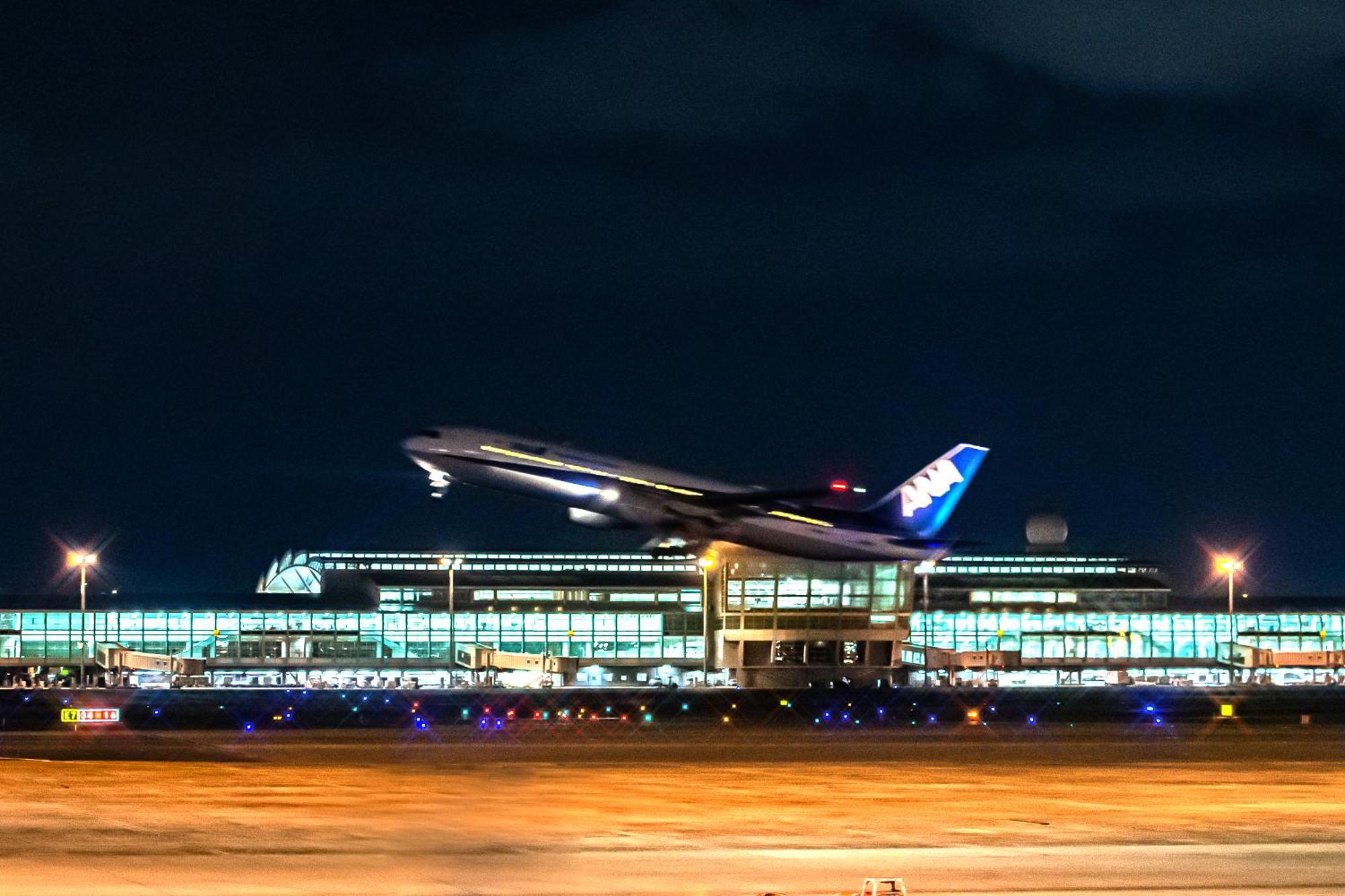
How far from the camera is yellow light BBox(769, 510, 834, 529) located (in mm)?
114250

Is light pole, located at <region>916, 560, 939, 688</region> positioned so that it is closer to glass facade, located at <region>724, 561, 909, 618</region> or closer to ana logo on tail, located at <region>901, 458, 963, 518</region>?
glass facade, located at <region>724, 561, 909, 618</region>

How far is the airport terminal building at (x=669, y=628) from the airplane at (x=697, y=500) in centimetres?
860

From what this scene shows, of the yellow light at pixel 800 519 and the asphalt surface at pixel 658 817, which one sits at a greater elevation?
the yellow light at pixel 800 519

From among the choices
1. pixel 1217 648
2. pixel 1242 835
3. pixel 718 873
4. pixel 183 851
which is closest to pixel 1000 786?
pixel 1242 835

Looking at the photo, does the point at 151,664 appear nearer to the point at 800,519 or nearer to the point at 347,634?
the point at 347,634

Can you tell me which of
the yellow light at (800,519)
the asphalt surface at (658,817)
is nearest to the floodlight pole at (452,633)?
the yellow light at (800,519)

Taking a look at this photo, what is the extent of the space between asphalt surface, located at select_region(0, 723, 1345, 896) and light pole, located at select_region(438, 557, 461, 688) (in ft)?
211

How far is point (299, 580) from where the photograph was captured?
194 meters

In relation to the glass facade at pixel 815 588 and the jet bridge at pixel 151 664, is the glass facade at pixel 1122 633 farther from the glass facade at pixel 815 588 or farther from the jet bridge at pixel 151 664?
the jet bridge at pixel 151 664

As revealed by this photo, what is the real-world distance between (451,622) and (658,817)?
91.7 m

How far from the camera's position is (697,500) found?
363ft

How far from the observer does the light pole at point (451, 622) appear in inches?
5113

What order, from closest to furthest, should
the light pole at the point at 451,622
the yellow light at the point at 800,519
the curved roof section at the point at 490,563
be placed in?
the yellow light at the point at 800,519
the light pole at the point at 451,622
the curved roof section at the point at 490,563

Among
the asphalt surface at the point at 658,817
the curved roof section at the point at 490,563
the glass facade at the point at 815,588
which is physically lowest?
the asphalt surface at the point at 658,817
